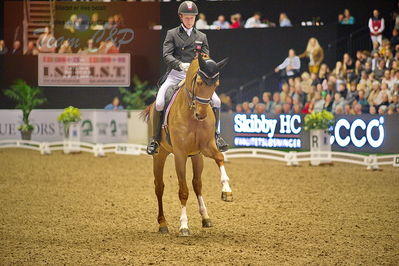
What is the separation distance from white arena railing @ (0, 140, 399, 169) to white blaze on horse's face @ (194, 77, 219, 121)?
10777 millimetres

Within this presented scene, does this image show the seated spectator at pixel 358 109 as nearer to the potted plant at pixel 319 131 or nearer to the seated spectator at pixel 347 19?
the potted plant at pixel 319 131

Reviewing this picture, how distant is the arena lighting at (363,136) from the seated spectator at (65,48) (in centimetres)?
1387

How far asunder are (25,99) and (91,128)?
3.62m

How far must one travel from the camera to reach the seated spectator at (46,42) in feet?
95.1

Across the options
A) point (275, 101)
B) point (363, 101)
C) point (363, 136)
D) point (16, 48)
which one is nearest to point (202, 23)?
point (275, 101)

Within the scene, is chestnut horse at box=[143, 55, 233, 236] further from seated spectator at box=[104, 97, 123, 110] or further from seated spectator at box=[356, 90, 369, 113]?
seated spectator at box=[104, 97, 123, 110]

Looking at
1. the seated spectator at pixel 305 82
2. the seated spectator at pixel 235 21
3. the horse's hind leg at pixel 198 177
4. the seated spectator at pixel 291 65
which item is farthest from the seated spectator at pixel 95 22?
the horse's hind leg at pixel 198 177

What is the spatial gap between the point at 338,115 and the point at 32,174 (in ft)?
29.8

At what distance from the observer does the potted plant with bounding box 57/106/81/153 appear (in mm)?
24312

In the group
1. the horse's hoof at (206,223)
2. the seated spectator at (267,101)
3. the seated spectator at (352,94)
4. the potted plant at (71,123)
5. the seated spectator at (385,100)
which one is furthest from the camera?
the potted plant at (71,123)

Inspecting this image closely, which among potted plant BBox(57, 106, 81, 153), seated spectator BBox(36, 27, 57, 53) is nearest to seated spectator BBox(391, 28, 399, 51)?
potted plant BBox(57, 106, 81, 153)

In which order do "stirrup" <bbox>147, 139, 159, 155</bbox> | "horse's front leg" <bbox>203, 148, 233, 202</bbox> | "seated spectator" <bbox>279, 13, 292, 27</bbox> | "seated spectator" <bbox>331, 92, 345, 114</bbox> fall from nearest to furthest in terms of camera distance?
1. "horse's front leg" <bbox>203, 148, 233, 202</bbox>
2. "stirrup" <bbox>147, 139, 159, 155</bbox>
3. "seated spectator" <bbox>331, 92, 345, 114</bbox>
4. "seated spectator" <bbox>279, 13, 292, 27</bbox>

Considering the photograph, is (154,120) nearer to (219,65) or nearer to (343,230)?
(219,65)

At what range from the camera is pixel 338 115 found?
65.4 feet
